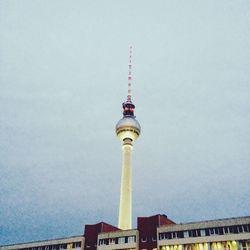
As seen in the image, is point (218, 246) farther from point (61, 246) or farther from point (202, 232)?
point (61, 246)

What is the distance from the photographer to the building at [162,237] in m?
67.9

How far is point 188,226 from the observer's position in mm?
73125

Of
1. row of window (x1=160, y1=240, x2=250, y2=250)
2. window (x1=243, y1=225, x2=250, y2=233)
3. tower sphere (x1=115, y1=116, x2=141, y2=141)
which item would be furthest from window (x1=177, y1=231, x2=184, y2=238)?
tower sphere (x1=115, y1=116, x2=141, y2=141)

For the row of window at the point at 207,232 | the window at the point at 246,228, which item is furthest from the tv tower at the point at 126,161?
the window at the point at 246,228

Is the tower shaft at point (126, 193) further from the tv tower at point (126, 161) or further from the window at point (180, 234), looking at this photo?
the window at point (180, 234)

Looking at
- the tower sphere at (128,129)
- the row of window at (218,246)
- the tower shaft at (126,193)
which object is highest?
the tower sphere at (128,129)

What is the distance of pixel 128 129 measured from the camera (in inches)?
5167

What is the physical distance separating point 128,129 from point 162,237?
60069 mm

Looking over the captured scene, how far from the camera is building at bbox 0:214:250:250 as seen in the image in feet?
223

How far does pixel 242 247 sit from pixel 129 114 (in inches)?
3126

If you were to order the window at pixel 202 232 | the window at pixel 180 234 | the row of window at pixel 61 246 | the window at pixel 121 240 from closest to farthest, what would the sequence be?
the window at pixel 202 232 → the window at pixel 180 234 → the window at pixel 121 240 → the row of window at pixel 61 246

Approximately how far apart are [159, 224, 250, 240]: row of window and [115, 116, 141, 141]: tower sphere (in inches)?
2334

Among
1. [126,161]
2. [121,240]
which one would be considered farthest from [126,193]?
[121,240]

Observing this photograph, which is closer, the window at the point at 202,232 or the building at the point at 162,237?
the building at the point at 162,237
